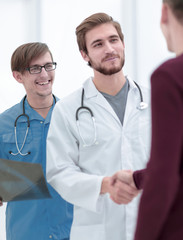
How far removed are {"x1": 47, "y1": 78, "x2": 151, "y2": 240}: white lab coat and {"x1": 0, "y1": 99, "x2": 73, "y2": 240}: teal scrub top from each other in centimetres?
46

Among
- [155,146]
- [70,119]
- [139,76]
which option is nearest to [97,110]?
[70,119]

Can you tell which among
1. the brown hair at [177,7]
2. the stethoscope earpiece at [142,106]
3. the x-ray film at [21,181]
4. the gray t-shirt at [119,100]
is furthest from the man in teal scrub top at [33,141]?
the brown hair at [177,7]

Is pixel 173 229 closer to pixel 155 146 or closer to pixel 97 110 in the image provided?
pixel 155 146

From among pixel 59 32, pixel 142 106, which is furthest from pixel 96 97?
pixel 59 32

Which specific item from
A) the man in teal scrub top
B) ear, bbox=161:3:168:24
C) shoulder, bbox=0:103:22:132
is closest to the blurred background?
the man in teal scrub top

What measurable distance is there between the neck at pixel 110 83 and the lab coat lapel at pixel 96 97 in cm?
4

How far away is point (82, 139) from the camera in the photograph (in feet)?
5.45

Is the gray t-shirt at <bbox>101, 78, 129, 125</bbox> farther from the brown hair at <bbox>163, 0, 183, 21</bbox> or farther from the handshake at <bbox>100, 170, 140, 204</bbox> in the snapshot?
the brown hair at <bbox>163, 0, 183, 21</bbox>

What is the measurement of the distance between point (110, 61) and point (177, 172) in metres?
0.98

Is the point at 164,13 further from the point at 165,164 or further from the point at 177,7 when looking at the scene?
the point at 165,164

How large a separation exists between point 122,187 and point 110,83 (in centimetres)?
56

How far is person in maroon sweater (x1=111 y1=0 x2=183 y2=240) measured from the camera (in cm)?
85

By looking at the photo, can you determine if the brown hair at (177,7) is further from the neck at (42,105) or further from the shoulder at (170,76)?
the neck at (42,105)

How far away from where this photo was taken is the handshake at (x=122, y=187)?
1.44 metres
